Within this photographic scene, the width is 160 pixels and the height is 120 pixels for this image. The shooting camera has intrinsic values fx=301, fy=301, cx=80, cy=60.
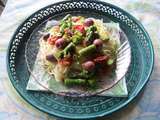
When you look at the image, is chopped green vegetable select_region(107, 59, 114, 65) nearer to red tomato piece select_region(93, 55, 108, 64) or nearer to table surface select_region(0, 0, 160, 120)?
red tomato piece select_region(93, 55, 108, 64)

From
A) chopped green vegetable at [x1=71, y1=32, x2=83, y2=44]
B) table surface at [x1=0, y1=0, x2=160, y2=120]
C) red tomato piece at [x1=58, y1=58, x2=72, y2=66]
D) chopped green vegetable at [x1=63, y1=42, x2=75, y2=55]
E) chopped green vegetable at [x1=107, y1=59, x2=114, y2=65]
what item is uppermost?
chopped green vegetable at [x1=71, y1=32, x2=83, y2=44]

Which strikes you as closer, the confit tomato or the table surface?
the table surface

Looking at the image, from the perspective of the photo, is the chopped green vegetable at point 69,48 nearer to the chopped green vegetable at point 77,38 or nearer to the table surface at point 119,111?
the chopped green vegetable at point 77,38

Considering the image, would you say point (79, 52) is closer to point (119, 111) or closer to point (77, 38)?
point (77, 38)

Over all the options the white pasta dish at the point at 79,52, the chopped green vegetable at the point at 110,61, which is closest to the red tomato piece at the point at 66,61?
the white pasta dish at the point at 79,52

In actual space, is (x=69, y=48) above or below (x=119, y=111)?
above

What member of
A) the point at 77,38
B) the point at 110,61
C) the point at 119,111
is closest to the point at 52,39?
the point at 77,38

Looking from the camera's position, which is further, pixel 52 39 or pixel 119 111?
pixel 52 39

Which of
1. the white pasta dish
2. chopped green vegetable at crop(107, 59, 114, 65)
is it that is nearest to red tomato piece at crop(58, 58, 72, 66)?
the white pasta dish

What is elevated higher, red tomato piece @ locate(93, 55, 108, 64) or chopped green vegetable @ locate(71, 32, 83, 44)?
chopped green vegetable @ locate(71, 32, 83, 44)

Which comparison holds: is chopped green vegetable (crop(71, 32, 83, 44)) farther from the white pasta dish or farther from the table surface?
the table surface

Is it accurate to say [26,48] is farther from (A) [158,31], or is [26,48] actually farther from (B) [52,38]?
(A) [158,31]

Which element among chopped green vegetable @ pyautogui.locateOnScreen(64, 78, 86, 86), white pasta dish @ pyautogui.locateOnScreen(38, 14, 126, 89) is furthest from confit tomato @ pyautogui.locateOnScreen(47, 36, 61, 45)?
chopped green vegetable @ pyautogui.locateOnScreen(64, 78, 86, 86)
